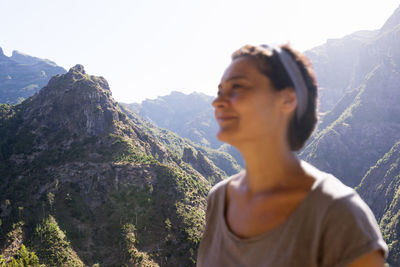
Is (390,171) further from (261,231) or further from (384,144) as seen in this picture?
(261,231)

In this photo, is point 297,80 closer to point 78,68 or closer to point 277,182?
point 277,182

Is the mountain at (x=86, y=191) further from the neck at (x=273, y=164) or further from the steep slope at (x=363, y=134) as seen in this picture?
the steep slope at (x=363, y=134)

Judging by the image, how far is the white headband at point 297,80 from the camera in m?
1.94

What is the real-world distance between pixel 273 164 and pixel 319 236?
2.01 ft

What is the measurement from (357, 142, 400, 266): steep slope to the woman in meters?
113

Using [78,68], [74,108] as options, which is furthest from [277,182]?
[78,68]

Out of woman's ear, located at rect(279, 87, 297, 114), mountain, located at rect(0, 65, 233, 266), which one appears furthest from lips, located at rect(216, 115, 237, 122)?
mountain, located at rect(0, 65, 233, 266)

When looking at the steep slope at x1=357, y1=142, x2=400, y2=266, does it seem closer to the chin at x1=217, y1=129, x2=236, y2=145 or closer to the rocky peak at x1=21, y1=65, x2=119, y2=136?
the rocky peak at x1=21, y1=65, x2=119, y2=136

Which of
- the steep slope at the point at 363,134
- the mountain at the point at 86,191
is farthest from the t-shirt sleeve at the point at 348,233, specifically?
the steep slope at the point at 363,134

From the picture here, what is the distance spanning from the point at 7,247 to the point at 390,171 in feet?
490

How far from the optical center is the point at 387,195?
11906 centimetres

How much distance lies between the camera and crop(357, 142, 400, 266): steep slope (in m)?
93.3

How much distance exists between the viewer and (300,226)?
1665 mm

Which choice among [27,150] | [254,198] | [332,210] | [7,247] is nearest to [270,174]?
[254,198]
